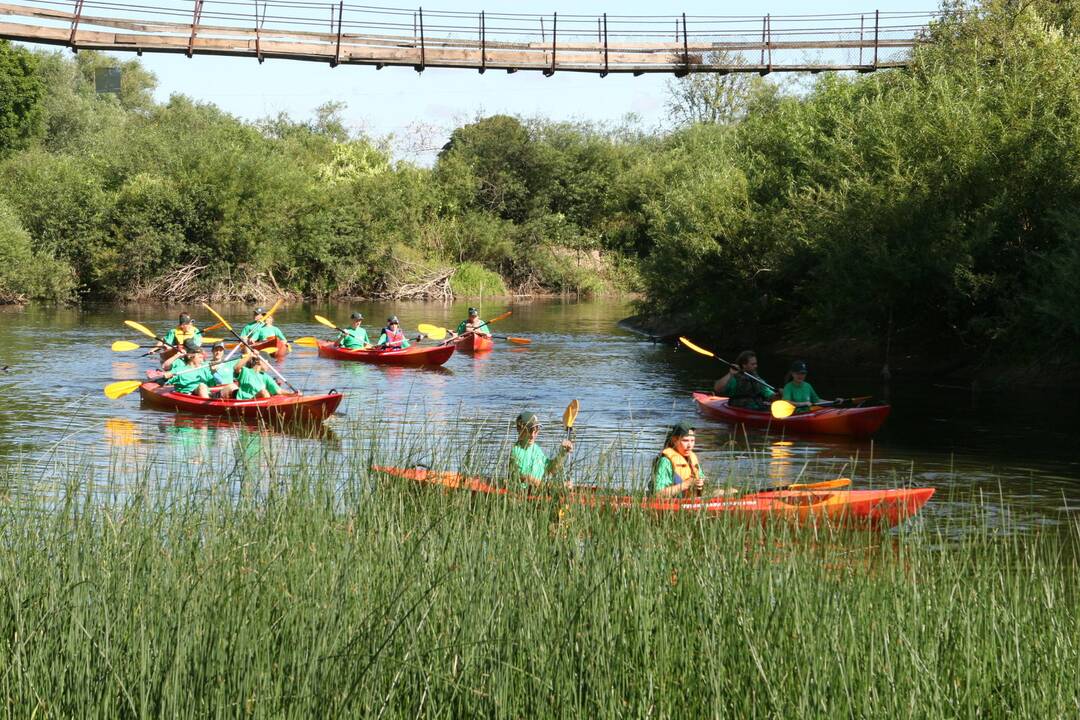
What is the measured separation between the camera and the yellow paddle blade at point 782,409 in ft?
50.3

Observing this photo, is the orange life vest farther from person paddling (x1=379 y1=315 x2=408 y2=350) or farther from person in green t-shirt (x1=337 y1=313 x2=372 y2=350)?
person in green t-shirt (x1=337 y1=313 x2=372 y2=350)

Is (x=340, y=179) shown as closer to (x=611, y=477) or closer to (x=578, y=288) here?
(x=578, y=288)

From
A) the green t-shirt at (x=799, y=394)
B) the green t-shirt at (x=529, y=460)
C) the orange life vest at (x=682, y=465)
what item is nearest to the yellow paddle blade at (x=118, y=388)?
the green t-shirt at (x=799, y=394)

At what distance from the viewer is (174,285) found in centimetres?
4516

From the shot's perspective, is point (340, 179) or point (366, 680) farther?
point (340, 179)

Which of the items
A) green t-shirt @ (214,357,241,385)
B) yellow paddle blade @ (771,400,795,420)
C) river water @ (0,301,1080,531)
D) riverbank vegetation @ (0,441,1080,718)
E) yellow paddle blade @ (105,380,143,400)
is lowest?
river water @ (0,301,1080,531)

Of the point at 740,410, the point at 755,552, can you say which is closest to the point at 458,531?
the point at 755,552

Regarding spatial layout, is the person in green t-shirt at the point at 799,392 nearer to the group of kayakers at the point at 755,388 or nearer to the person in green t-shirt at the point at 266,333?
the group of kayakers at the point at 755,388

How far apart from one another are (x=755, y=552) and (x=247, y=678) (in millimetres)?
2561

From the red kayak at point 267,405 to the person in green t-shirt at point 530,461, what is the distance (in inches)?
249

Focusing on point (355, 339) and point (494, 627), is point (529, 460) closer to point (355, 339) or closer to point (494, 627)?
point (494, 627)

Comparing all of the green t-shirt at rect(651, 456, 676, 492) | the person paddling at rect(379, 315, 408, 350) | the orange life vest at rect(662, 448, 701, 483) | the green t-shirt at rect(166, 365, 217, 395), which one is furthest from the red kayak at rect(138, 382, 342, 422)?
the person paddling at rect(379, 315, 408, 350)

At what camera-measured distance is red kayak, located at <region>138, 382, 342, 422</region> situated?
15.4 metres

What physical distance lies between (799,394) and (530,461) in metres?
8.09
